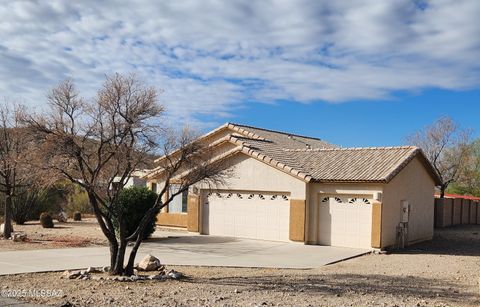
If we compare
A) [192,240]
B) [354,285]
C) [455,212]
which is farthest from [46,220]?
[455,212]

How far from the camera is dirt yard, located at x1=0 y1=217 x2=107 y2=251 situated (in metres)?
19.6

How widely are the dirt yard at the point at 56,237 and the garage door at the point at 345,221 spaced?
8.79 meters

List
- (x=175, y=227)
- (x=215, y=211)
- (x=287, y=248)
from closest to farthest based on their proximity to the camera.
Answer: (x=287, y=248) < (x=215, y=211) < (x=175, y=227)

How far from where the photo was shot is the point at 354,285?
12.8m

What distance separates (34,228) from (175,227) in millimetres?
6905

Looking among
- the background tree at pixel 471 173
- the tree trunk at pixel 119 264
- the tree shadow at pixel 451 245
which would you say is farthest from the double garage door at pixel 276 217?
the background tree at pixel 471 173

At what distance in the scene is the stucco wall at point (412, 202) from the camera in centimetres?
2169

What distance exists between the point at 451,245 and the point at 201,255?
40.4 feet

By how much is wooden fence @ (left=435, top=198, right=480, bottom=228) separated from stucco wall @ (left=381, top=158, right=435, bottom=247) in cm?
830

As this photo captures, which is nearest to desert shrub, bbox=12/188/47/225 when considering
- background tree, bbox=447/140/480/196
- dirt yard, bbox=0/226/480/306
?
dirt yard, bbox=0/226/480/306

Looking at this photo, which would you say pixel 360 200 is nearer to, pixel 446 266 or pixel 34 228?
pixel 446 266

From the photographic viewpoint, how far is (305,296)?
36.5ft

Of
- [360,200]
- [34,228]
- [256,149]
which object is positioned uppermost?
[256,149]

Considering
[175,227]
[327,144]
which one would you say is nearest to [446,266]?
[175,227]
